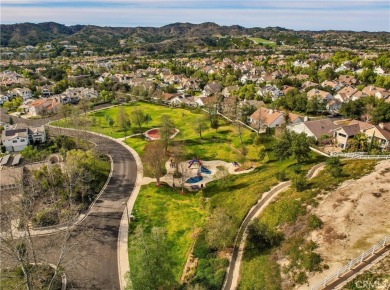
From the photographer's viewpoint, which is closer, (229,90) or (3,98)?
(3,98)

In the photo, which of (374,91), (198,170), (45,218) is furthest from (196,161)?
(374,91)

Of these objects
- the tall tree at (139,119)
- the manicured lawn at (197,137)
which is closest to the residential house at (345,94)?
the manicured lawn at (197,137)

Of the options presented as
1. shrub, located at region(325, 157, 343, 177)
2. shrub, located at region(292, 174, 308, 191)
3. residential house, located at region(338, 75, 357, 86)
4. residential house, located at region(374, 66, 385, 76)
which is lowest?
shrub, located at region(292, 174, 308, 191)

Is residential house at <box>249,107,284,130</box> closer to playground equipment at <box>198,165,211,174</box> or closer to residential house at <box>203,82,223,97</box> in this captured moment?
playground equipment at <box>198,165,211,174</box>

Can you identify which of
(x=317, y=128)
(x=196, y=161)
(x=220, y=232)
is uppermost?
(x=317, y=128)

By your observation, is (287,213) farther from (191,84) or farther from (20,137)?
(191,84)

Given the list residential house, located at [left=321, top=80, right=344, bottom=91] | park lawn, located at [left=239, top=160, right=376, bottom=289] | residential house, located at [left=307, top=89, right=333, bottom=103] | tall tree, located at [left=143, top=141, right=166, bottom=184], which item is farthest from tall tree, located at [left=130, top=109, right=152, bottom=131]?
residential house, located at [left=321, top=80, right=344, bottom=91]
